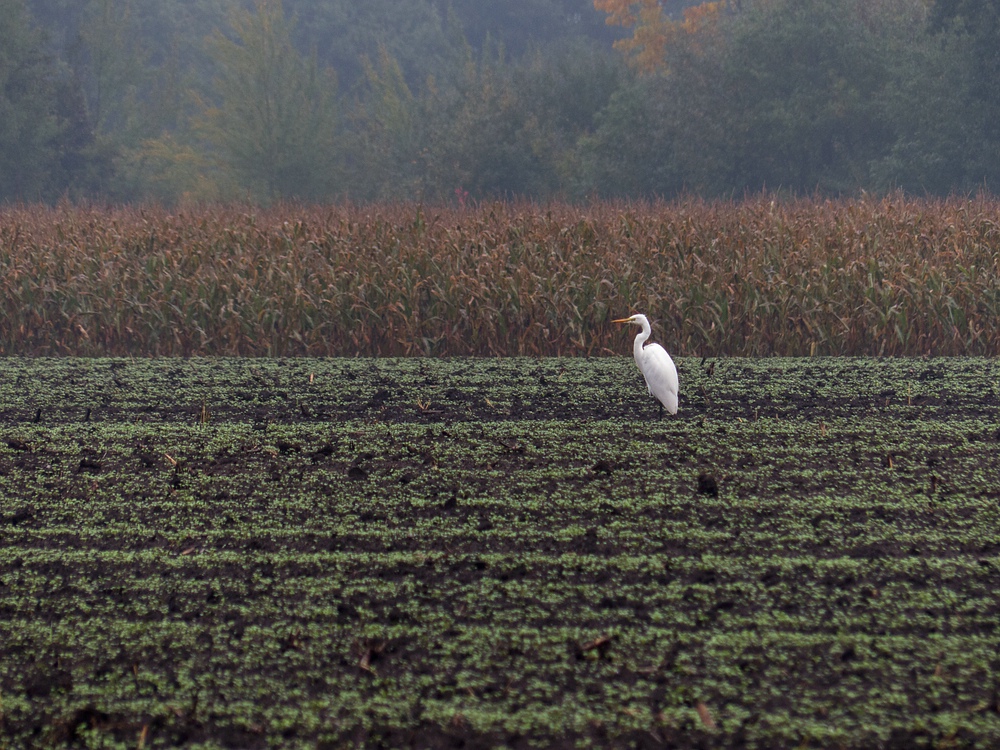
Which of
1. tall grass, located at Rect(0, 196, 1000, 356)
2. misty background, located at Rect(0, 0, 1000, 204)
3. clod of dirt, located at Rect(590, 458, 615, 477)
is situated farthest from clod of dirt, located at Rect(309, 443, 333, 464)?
misty background, located at Rect(0, 0, 1000, 204)

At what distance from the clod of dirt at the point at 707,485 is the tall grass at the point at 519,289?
337 cm

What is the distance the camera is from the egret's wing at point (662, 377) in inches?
242

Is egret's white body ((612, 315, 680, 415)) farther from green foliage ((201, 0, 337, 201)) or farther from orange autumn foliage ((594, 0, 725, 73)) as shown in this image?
orange autumn foliage ((594, 0, 725, 73))

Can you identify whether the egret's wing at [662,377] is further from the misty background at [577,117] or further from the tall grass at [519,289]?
the misty background at [577,117]

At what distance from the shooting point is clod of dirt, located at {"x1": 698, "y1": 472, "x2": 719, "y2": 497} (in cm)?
484

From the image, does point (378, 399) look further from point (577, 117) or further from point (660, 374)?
point (577, 117)

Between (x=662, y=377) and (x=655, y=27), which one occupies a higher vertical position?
(x=655, y=27)

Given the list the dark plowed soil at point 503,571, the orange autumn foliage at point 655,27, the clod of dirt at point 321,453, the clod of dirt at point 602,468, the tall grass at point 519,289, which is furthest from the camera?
the orange autumn foliage at point 655,27

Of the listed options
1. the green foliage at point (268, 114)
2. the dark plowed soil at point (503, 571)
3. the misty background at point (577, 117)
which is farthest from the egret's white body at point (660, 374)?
the green foliage at point (268, 114)

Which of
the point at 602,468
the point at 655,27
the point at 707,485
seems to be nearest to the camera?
the point at 707,485

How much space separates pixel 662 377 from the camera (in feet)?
20.1

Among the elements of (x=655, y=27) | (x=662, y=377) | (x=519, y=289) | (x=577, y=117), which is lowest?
(x=662, y=377)

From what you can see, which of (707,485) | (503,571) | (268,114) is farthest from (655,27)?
(503,571)

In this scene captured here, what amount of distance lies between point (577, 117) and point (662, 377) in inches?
873
